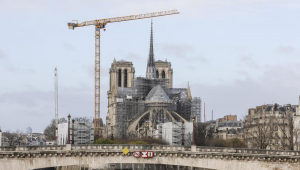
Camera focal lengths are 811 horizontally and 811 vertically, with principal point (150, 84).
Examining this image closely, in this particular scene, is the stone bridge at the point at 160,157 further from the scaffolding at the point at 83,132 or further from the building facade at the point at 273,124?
the scaffolding at the point at 83,132

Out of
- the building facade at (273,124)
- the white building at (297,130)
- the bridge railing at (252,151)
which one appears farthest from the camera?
the building facade at (273,124)

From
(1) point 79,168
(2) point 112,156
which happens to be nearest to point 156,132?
(1) point 79,168

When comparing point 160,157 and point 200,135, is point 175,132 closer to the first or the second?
point 200,135

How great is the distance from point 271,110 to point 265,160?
67530mm

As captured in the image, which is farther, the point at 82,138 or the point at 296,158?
the point at 82,138

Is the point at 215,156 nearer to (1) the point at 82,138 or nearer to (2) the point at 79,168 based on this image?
(2) the point at 79,168

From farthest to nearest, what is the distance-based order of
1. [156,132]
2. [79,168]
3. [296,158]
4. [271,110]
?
1. [156,132]
2. [271,110]
3. [79,168]
4. [296,158]

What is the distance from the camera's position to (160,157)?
289 ft

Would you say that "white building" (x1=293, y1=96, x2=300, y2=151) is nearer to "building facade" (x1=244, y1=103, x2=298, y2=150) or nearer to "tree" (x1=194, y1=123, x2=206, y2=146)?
"building facade" (x1=244, y1=103, x2=298, y2=150)

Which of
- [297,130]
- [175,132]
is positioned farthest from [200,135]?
[297,130]

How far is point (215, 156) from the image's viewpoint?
280ft

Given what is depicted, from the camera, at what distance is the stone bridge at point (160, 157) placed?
83.4 m

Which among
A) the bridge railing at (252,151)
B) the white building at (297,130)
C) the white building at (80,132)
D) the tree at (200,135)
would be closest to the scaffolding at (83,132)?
the white building at (80,132)

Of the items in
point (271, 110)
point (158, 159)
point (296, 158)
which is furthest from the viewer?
point (271, 110)
